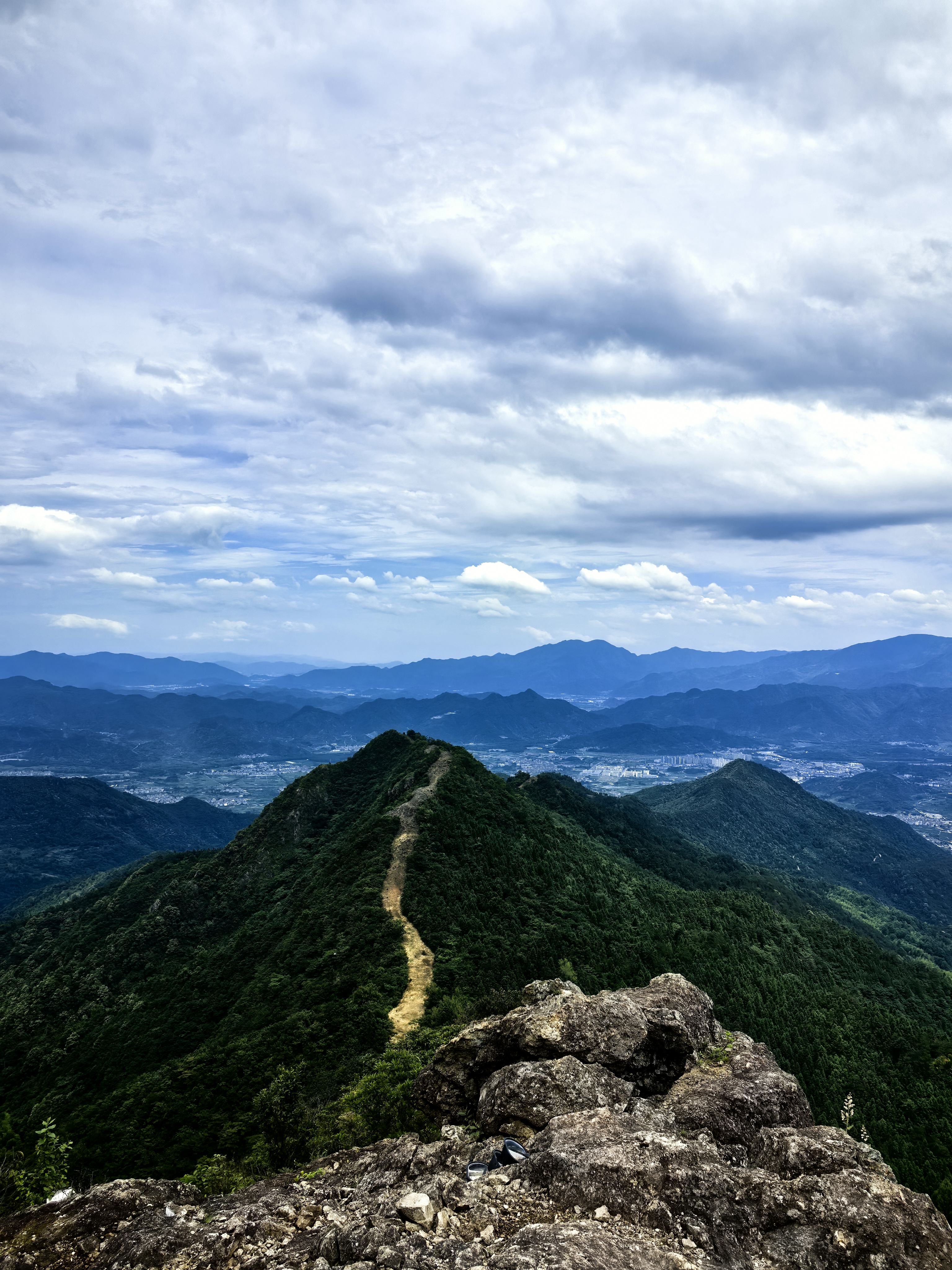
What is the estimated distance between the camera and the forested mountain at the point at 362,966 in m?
52.8

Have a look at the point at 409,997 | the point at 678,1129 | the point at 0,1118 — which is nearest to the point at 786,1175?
the point at 678,1129

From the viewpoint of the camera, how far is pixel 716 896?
118312mm

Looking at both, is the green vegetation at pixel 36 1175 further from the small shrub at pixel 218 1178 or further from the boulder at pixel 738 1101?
the boulder at pixel 738 1101

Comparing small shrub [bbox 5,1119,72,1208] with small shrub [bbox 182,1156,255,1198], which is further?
small shrub [bbox 182,1156,255,1198]

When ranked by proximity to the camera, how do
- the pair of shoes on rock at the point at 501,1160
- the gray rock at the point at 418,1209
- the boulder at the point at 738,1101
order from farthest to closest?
the boulder at the point at 738,1101 < the pair of shoes on rock at the point at 501,1160 < the gray rock at the point at 418,1209

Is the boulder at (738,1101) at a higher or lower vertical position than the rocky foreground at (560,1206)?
lower

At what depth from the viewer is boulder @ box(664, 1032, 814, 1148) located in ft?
74.2

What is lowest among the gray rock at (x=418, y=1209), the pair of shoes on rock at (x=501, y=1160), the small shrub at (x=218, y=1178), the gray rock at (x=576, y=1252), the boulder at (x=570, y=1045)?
the small shrub at (x=218, y=1178)

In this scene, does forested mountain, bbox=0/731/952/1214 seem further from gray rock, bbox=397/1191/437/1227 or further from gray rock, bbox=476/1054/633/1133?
gray rock, bbox=397/1191/437/1227

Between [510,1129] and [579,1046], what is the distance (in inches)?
206

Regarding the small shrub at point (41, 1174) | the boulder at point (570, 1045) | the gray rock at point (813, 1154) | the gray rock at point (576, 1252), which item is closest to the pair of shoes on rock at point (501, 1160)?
the gray rock at point (576, 1252)

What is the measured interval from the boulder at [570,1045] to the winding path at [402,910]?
2525cm

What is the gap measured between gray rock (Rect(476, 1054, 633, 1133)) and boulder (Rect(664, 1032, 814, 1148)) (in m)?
2.48

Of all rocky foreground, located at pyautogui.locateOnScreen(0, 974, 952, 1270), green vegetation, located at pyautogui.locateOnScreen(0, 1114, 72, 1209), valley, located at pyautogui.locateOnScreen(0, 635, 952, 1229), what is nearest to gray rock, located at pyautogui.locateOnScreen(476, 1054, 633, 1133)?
rocky foreground, located at pyautogui.locateOnScreen(0, 974, 952, 1270)
